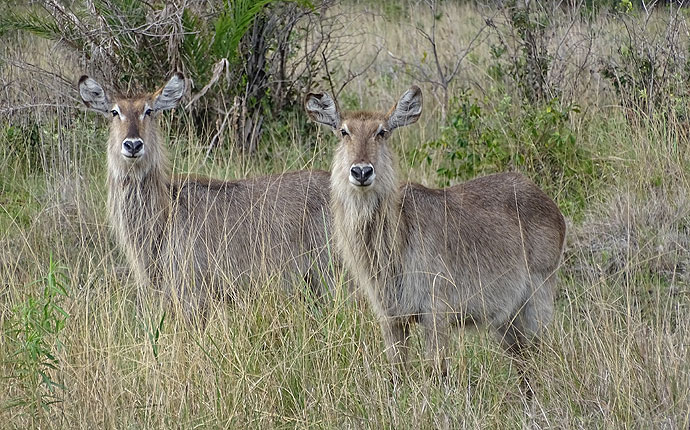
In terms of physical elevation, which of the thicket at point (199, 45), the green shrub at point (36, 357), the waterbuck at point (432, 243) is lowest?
the green shrub at point (36, 357)

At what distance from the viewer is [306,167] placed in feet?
22.9

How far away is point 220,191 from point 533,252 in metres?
1.81

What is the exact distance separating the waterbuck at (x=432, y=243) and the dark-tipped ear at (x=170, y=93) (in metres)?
1.22

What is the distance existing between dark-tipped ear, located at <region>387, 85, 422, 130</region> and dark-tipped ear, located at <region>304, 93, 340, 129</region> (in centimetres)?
27

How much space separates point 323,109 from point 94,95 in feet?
5.34

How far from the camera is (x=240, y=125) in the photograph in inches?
320

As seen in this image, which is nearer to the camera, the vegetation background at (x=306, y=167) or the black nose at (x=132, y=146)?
the vegetation background at (x=306, y=167)

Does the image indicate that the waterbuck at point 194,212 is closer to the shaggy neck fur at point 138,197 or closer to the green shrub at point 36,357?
the shaggy neck fur at point 138,197

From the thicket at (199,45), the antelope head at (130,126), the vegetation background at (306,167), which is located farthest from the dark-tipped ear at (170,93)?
the thicket at (199,45)

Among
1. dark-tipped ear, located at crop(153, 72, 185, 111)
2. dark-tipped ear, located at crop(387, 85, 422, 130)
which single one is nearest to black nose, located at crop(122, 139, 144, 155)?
dark-tipped ear, located at crop(153, 72, 185, 111)

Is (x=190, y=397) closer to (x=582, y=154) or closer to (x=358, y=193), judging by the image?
(x=358, y=193)

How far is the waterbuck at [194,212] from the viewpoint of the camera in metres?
5.64

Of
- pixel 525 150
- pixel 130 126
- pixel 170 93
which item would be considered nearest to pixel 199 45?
pixel 170 93

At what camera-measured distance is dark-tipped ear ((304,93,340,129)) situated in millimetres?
5148
